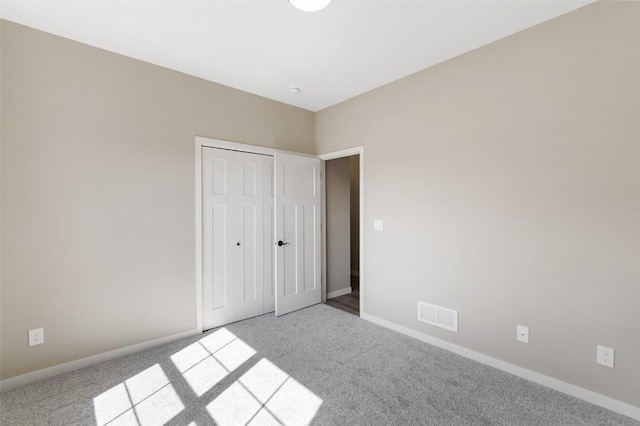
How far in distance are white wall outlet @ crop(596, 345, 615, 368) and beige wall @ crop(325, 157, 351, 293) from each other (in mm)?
2980

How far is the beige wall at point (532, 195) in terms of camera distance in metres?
1.88

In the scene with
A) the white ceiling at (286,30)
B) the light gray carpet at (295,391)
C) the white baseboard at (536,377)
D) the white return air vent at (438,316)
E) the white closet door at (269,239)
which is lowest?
the light gray carpet at (295,391)

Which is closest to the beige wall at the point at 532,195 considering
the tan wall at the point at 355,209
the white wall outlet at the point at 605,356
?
the white wall outlet at the point at 605,356

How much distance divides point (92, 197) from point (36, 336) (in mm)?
1167

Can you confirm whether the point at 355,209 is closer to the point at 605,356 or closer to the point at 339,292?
the point at 339,292

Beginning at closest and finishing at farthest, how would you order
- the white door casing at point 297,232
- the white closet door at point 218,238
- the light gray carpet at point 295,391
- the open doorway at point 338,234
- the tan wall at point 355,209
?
the light gray carpet at point 295,391 < the white closet door at point 218,238 < the white door casing at point 297,232 < the open doorway at point 338,234 < the tan wall at point 355,209

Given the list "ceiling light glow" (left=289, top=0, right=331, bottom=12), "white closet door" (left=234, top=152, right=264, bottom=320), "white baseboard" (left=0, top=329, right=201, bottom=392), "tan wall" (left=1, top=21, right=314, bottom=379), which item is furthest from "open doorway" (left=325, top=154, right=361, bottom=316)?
"ceiling light glow" (left=289, top=0, right=331, bottom=12)

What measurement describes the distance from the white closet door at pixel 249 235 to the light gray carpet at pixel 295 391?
0.68m

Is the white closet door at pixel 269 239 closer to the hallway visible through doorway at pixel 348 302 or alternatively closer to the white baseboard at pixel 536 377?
the hallway visible through doorway at pixel 348 302

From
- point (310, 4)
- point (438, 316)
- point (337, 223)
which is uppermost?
point (310, 4)

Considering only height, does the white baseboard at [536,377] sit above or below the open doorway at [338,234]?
below

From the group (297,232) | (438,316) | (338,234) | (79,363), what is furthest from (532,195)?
(79,363)

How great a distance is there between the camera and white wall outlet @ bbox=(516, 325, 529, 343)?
2.27 m

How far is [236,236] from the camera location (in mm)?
3400
